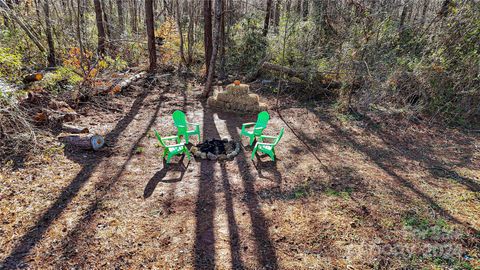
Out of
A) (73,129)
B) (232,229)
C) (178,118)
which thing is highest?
(178,118)

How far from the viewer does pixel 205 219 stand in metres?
3.64

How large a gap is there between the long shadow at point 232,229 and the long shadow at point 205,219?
21 centimetres

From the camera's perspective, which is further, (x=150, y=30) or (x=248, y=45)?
(x=248, y=45)

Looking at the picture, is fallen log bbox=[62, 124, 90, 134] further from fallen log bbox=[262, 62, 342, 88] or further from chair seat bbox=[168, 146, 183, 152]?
fallen log bbox=[262, 62, 342, 88]

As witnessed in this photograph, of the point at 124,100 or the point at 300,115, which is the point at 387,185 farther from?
the point at 124,100

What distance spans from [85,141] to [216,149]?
2.63 meters

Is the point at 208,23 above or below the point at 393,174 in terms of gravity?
above

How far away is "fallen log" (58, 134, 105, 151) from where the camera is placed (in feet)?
16.9

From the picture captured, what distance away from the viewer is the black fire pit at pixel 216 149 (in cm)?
529

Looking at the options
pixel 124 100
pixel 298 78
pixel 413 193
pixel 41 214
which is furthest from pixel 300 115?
pixel 41 214

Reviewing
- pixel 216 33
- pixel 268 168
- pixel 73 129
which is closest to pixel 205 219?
pixel 268 168

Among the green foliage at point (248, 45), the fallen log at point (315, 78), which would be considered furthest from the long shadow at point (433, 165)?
the green foliage at point (248, 45)

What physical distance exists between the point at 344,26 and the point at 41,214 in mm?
9427

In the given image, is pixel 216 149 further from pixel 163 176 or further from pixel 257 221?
pixel 257 221
